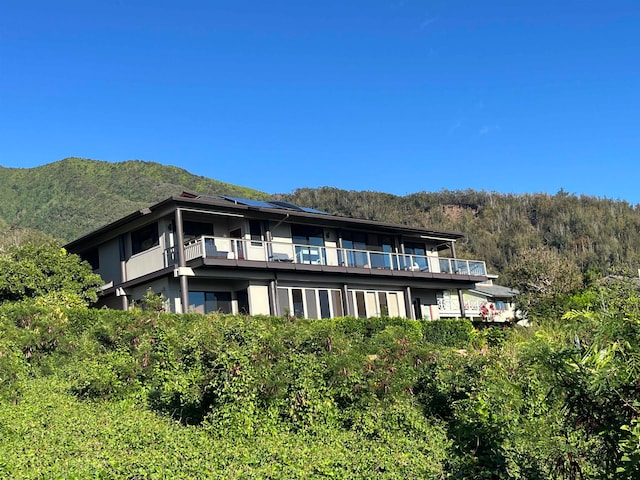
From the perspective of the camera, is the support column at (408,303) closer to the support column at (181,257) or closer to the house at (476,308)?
the house at (476,308)

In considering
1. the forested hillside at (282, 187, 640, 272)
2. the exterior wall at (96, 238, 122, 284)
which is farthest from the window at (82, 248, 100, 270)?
the forested hillside at (282, 187, 640, 272)

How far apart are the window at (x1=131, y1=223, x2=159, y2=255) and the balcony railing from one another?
5.30 feet

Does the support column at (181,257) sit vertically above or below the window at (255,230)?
below

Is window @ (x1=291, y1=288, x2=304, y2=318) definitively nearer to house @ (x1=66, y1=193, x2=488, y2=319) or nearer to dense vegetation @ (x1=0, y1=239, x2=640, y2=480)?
house @ (x1=66, y1=193, x2=488, y2=319)

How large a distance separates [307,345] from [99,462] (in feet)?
15.9

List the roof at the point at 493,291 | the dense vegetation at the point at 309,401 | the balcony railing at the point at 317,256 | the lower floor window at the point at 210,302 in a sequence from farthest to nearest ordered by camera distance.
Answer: the roof at the point at 493,291
the lower floor window at the point at 210,302
the balcony railing at the point at 317,256
the dense vegetation at the point at 309,401

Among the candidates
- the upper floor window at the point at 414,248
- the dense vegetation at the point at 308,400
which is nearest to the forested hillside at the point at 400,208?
the upper floor window at the point at 414,248

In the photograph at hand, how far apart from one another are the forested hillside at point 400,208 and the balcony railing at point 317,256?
58174mm

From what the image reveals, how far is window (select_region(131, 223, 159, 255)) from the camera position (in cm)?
2427

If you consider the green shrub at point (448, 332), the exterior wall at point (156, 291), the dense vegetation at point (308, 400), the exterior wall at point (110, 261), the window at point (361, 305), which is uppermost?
the exterior wall at point (110, 261)

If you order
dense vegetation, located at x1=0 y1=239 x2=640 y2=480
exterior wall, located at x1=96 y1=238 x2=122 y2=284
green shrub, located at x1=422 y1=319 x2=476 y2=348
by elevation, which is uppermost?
exterior wall, located at x1=96 y1=238 x2=122 y2=284

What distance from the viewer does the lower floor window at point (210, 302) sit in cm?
2329

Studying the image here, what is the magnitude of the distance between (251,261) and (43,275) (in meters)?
7.07

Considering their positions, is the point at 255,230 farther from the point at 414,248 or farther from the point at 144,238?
the point at 414,248
